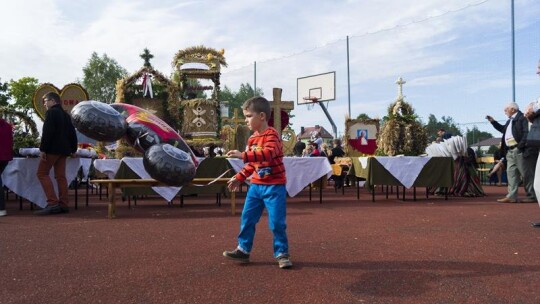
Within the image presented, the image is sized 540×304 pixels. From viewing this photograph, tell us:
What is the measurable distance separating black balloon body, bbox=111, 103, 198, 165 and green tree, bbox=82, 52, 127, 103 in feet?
172

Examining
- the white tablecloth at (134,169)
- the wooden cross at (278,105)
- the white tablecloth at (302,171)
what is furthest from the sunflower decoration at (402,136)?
the white tablecloth at (134,169)

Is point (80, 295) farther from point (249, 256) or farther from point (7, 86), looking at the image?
point (7, 86)

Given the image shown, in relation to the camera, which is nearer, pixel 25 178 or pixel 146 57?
pixel 25 178

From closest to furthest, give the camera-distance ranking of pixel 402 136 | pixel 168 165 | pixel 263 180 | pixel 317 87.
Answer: pixel 263 180
pixel 168 165
pixel 402 136
pixel 317 87

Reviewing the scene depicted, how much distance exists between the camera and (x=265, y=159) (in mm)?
3850

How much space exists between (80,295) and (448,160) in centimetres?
835

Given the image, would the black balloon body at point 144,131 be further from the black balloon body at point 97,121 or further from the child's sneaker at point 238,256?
the child's sneaker at point 238,256

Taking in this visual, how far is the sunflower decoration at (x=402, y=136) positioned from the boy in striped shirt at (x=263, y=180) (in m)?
9.29

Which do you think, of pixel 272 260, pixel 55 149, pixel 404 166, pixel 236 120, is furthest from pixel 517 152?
pixel 236 120

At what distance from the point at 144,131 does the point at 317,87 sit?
24226 mm

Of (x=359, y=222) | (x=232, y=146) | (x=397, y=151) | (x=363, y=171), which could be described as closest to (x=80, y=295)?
(x=359, y=222)

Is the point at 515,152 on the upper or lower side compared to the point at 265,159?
upper

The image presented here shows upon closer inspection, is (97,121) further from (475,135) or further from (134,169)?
(475,135)

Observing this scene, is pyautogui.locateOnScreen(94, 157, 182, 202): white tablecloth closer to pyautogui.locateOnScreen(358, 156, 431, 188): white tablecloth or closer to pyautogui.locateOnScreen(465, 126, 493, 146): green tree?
pyautogui.locateOnScreen(358, 156, 431, 188): white tablecloth
